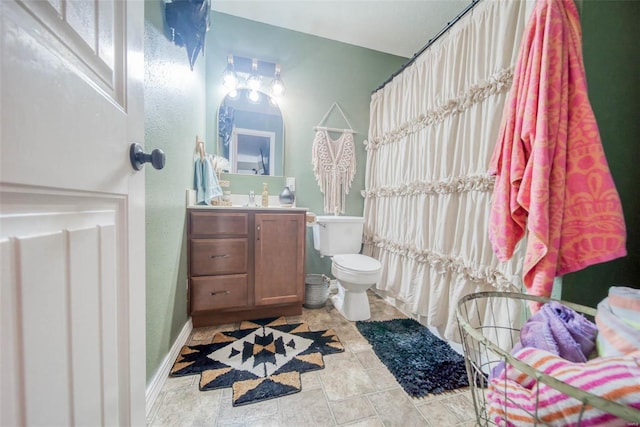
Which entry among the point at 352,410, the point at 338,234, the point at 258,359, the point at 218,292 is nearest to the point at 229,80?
the point at 338,234

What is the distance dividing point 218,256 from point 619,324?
1.66 metres

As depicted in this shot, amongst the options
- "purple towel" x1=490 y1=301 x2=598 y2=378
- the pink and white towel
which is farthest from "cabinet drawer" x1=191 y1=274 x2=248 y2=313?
the pink and white towel

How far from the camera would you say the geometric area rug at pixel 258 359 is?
3.39ft

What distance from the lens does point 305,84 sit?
212 centimetres

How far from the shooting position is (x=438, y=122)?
1471mm

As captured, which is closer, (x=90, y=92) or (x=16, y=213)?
(x=16, y=213)

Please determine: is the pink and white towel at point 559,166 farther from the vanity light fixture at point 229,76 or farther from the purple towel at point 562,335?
the vanity light fixture at point 229,76

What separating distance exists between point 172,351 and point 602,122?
219 centimetres

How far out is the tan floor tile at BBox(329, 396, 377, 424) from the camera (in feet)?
2.95

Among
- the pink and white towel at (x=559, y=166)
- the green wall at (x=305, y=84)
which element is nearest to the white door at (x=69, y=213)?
the pink and white towel at (x=559, y=166)

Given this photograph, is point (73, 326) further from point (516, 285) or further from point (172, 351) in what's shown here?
point (516, 285)

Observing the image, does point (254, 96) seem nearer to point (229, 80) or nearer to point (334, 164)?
point (229, 80)

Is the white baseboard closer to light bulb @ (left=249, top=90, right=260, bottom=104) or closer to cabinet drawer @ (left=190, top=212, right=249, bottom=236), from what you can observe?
cabinet drawer @ (left=190, top=212, right=249, bottom=236)

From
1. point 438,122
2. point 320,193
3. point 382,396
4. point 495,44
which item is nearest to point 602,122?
point 495,44
